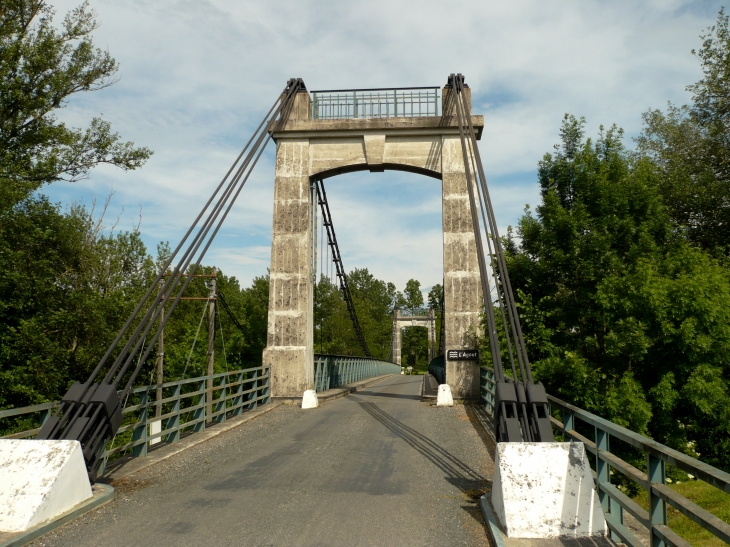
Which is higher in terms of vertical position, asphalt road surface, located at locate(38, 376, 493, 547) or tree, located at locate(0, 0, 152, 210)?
tree, located at locate(0, 0, 152, 210)

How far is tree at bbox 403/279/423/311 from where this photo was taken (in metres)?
123

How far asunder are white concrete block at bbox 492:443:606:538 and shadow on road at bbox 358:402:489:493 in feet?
5.32

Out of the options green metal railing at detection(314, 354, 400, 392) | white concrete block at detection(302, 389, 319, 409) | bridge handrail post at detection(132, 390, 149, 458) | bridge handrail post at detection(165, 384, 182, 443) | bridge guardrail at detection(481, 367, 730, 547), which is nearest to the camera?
bridge guardrail at detection(481, 367, 730, 547)

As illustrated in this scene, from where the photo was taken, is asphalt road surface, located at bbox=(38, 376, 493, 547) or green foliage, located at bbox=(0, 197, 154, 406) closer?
asphalt road surface, located at bbox=(38, 376, 493, 547)

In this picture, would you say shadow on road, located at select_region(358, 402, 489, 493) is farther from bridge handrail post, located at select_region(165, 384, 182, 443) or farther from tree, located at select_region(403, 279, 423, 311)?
tree, located at select_region(403, 279, 423, 311)

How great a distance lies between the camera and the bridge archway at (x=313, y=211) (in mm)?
14438

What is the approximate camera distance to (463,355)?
46.8ft

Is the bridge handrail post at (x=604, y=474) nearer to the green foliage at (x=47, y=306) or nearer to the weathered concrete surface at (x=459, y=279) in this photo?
the weathered concrete surface at (x=459, y=279)

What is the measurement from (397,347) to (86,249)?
62.4 meters

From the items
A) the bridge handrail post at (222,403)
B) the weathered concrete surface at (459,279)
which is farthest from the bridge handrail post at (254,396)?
the weathered concrete surface at (459,279)

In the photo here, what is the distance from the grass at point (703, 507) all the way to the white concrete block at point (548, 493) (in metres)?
5.35

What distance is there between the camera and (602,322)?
1250cm

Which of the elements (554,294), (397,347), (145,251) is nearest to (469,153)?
(554,294)

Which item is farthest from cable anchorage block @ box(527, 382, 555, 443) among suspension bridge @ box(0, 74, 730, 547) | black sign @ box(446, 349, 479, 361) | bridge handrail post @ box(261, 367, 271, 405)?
bridge handrail post @ box(261, 367, 271, 405)
